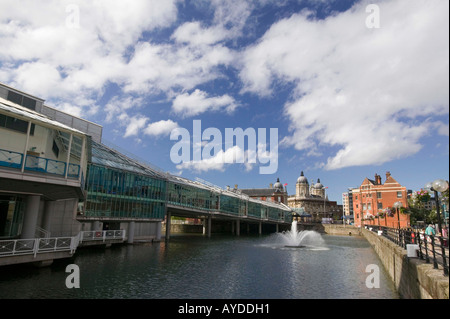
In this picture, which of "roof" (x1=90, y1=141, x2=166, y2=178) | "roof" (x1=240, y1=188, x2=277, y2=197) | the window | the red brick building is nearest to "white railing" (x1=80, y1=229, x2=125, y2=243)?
"roof" (x1=90, y1=141, x2=166, y2=178)

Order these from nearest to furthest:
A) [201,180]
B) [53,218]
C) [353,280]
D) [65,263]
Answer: [353,280]
[65,263]
[53,218]
[201,180]

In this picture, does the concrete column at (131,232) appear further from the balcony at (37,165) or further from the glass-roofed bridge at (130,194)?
the balcony at (37,165)

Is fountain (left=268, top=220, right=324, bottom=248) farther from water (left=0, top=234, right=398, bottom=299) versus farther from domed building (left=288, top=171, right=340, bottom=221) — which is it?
domed building (left=288, top=171, right=340, bottom=221)

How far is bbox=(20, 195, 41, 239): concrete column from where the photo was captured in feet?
68.2

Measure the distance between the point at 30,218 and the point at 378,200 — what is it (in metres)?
91.7

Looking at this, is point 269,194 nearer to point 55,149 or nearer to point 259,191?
point 259,191

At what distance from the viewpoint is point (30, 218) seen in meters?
21.0

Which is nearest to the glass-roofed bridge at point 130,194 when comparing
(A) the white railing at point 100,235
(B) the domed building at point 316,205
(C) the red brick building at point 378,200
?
(A) the white railing at point 100,235

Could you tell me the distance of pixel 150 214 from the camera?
4466 centimetres

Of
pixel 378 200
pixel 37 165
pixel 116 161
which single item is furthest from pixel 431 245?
pixel 378 200

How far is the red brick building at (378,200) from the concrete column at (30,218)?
265ft
